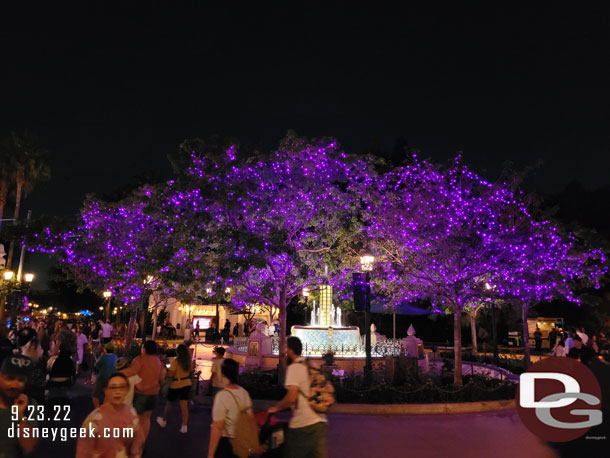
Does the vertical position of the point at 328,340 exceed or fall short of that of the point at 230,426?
it falls short

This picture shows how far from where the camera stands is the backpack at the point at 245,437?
4.29 metres

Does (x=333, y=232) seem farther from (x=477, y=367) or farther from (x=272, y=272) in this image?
(x=477, y=367)

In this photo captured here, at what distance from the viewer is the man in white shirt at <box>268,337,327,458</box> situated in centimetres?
463

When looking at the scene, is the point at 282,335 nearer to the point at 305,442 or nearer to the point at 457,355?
the point at 457,355

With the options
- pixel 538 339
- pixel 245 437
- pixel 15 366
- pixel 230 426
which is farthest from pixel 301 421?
pixel 538 339

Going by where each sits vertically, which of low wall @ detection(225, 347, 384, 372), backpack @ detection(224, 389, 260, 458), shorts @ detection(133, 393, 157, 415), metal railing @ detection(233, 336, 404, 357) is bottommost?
low wall @ detection(225, 347, 384, 372)

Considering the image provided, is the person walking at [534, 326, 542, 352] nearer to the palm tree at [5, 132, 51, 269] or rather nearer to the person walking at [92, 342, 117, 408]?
the person walking at [92, 342, 117, 408]

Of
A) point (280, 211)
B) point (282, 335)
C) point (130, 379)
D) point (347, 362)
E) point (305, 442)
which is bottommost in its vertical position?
point (347, 362)

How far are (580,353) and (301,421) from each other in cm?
1234

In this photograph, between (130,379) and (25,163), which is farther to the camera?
(25,163)

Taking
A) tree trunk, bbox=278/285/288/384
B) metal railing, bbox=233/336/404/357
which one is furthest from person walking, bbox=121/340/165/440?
metal railing, bbox=233/336/404/357

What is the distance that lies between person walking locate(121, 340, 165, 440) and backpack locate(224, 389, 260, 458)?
3.30 metres

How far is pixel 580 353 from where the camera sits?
13.5 m

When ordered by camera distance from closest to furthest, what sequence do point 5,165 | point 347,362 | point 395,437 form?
1. point 395,437
2. point 347,362
3. point 5,165
